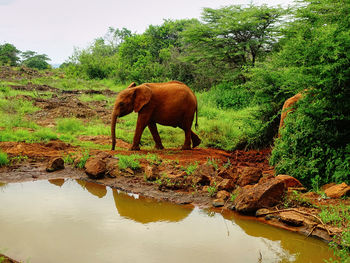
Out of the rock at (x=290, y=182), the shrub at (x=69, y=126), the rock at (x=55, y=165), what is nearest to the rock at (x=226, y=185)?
the rock at (x=290, y=182)

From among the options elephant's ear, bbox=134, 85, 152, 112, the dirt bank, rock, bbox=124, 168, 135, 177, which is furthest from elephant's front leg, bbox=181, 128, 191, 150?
rock, bbox=124, 168, 135, 177

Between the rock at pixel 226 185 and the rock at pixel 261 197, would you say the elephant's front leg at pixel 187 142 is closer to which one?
the rock at pixel 226 185

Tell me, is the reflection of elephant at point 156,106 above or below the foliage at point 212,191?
above

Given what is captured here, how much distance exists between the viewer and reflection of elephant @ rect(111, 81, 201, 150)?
27.5 feet

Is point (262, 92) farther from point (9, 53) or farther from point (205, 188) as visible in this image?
point (9, 53)

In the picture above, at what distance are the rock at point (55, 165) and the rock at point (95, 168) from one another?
64cm

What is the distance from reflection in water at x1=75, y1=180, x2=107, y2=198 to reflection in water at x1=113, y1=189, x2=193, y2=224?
0.32m

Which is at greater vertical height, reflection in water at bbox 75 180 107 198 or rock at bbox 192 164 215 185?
rock at bbox 192 164 215 185

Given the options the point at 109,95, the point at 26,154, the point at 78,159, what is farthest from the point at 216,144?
the point at 109,95

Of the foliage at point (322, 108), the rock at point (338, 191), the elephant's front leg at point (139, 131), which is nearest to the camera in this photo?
the rock at point (338, 191)

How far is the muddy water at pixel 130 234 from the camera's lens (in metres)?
3.69

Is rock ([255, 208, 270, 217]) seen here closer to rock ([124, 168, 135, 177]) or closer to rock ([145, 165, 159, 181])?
rock ([145, 165, 159, 181])

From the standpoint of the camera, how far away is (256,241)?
4.14 meters

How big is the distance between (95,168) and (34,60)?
4150cm
